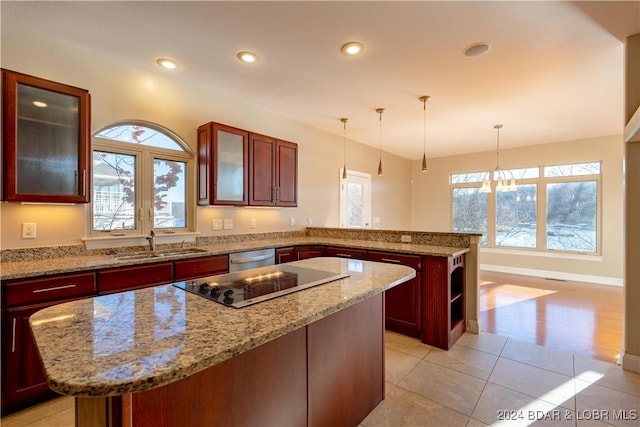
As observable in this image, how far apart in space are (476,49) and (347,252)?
230 cm

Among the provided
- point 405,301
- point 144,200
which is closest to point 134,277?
point 144,200

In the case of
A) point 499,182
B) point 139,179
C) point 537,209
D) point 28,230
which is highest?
point 499,182

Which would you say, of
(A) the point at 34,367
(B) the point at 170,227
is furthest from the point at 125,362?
(B) the point at 170,227

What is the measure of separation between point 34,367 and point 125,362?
1.89m

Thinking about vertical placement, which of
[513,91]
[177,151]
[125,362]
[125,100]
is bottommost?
[125,362]

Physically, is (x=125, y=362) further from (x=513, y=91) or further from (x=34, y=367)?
(x=513, y=91)

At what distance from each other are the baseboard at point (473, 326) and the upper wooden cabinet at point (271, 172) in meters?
2.51

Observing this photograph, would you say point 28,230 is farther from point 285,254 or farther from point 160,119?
point 285,254

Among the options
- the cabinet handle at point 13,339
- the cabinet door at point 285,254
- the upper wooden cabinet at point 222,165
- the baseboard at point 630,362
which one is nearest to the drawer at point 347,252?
the cabinet door at point 285,254

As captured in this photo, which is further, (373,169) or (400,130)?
(373,169)

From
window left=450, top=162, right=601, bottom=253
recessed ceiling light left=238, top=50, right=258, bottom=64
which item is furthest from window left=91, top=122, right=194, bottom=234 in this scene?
window left=450, top=162, right=601, bottom=253

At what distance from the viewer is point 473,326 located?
308cm

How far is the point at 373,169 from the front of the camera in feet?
20.1

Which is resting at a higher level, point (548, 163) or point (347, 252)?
point (548, 163)
